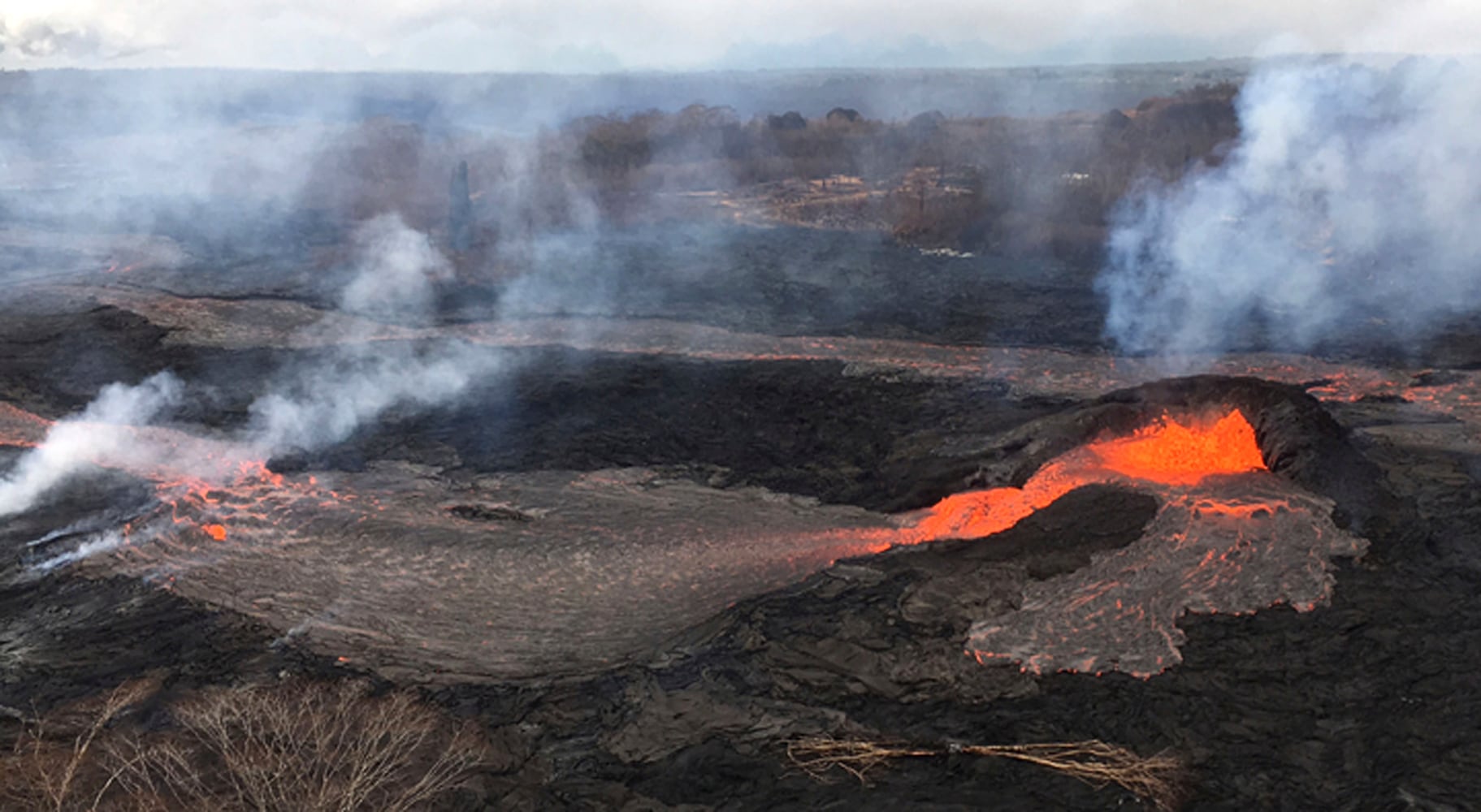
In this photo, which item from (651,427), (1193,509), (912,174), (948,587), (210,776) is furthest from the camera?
(912,174)

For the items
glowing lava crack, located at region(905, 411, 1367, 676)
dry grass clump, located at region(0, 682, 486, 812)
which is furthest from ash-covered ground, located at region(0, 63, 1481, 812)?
dry grass clump, located at region(0, 682, 486, 812)

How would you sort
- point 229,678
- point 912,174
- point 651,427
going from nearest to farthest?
point 229,678
point 651,427
point 912,174

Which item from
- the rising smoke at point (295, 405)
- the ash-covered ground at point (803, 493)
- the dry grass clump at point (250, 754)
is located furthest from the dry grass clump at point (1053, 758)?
Result: the rising smoke at point (295, 405)

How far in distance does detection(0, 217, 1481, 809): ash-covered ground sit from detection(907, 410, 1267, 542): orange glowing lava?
27cm

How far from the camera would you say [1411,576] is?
10.3 meters

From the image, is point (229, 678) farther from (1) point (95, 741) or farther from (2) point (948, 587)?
(2) point (948, 587)

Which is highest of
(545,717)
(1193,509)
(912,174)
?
(912,174)

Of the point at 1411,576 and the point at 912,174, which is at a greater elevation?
the point at 912,174

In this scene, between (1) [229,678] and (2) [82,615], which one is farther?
(2) [82,615]

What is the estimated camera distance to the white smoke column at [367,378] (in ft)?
54.2

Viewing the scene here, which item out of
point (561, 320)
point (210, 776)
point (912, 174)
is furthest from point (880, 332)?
point (912, 174)

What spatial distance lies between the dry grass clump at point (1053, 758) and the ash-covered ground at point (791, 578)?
0.41ft

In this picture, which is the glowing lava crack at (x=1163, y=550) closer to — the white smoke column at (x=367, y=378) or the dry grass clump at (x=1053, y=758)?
the dry grass clump at (x=1053, y=758)

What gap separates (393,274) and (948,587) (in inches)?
820
